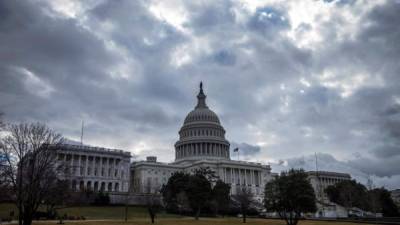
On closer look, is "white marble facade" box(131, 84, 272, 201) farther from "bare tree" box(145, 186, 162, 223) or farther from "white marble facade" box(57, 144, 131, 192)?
"bare tree" box(145, 186, 162, 223)

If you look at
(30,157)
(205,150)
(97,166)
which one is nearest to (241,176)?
(205,150)

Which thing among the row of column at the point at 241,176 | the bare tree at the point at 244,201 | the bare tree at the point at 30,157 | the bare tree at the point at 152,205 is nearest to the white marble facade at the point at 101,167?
the bare tree at the point at 152,205

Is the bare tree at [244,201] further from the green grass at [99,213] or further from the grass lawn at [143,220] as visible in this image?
the green grass at [99,213]

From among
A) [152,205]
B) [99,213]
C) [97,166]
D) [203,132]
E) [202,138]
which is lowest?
[99,213]

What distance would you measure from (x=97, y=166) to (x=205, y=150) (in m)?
51.5

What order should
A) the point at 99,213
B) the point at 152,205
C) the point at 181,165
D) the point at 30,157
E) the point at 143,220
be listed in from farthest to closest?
the point at 181,165 → the point at 99,213 → the point at 152,205 → the point at 143,220 → the point at 30,157

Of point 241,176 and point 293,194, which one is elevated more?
point 241,176

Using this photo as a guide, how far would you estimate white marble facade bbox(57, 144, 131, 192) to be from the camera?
123 metres

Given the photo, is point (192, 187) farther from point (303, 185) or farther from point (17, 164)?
point (17, 164)

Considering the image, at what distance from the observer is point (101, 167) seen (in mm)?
128500

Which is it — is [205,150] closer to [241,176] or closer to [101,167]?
[241,176]

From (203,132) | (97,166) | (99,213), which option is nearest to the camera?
(99,213)

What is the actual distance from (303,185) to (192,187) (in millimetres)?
38094

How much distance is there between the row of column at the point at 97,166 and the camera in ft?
405
